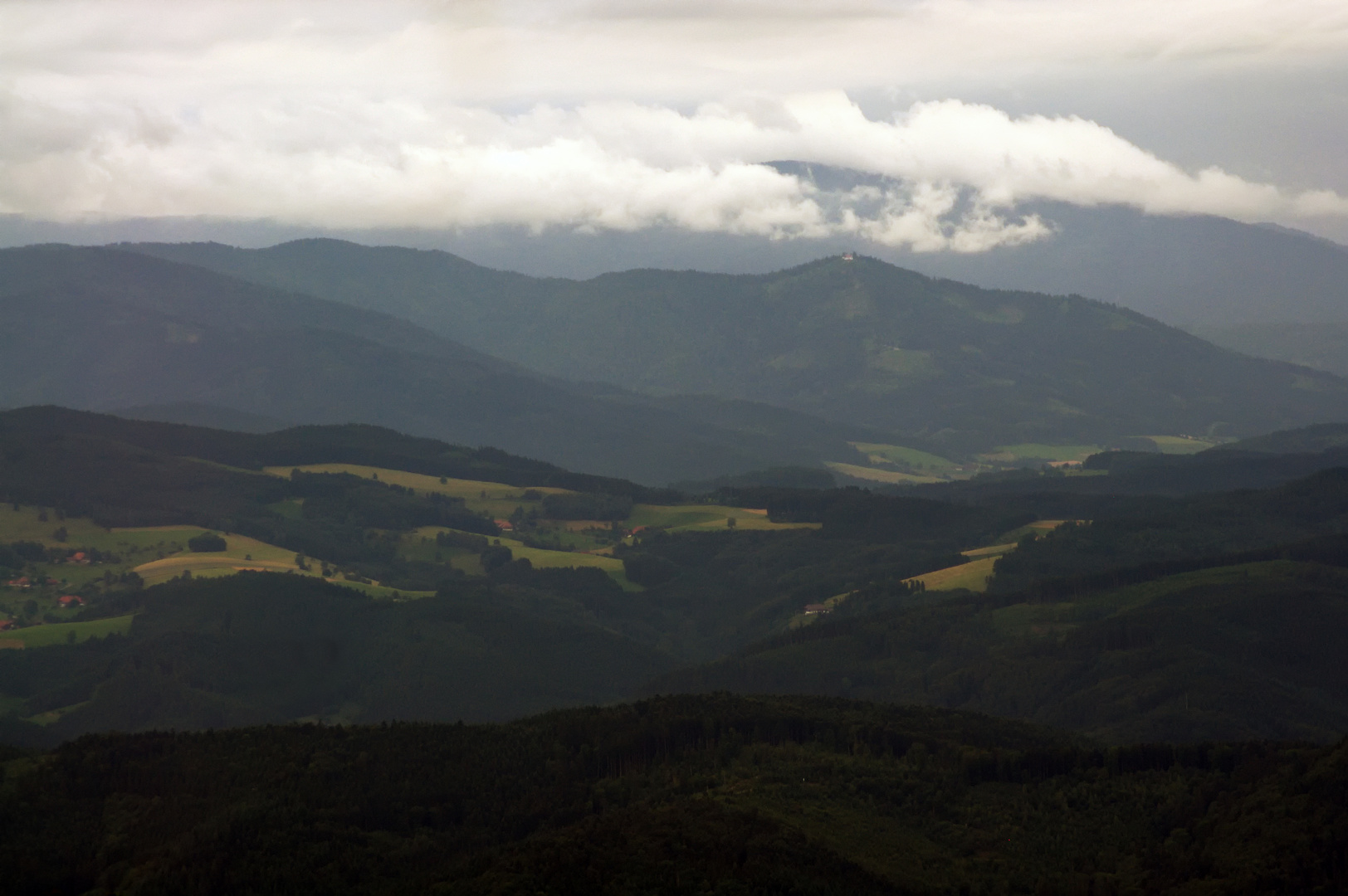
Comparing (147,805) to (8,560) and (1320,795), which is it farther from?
(8,560)

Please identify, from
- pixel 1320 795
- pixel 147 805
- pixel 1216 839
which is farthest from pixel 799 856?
pixel 147 805

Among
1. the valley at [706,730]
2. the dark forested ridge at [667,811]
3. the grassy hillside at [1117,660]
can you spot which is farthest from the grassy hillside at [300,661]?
the dark forested ridge at [667,811]

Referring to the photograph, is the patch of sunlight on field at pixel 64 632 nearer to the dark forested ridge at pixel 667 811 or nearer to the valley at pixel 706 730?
the valley at pixel 706 730

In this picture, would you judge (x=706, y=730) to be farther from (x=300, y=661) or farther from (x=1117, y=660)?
(x=300, y=661)

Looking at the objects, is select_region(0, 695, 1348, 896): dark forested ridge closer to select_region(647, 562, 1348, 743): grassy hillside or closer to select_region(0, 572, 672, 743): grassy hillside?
select_region(647, 562, 1348, 743): grassy hillside

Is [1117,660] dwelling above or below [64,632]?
above

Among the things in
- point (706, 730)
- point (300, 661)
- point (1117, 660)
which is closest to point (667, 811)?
point (706, 730)
